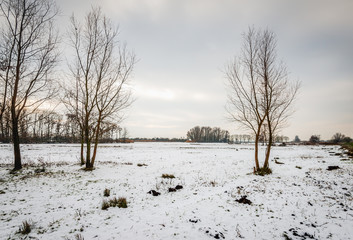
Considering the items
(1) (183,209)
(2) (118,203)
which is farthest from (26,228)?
(1) (183,209)

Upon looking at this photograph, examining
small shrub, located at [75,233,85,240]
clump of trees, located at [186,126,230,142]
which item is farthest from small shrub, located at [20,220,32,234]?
clump of trees, located at [186,126,230,142]

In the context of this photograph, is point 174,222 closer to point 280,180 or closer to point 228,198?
point 228,198

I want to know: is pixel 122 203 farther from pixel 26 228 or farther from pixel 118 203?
pixel 26 228

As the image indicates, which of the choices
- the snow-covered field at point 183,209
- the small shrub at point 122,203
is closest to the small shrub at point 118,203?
the small shrub at point 122,203

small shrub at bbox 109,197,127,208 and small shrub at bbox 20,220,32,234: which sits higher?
small shrub at bbox 20,220,32,234

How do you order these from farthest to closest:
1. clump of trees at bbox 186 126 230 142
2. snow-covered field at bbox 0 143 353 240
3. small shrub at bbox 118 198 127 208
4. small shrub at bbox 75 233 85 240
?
clump of trees at bbox 186 126 230 142
small shrub at bbox 118 198 127 208
snow-covered field at bbox 0 143 353 240
small shrub at bbox 75 233 85 240

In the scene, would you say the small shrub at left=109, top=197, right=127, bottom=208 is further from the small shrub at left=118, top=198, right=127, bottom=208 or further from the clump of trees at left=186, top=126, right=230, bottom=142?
the clump of trees at left=186, top=126, right=230, bottom=142

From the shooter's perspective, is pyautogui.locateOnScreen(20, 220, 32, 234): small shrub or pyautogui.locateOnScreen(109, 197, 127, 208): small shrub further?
pyautogui.locateOnScreen(109, 197, 127, 208): small shrub

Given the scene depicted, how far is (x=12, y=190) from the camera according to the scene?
8.14m

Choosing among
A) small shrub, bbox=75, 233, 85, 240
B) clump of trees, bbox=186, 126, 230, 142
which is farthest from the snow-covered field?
clump of trees, bbox=186, 126, 230, 142

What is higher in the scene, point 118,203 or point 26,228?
point 26,228

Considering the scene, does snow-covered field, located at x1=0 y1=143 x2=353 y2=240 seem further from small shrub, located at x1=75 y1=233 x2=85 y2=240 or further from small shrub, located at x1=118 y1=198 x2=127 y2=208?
small shrub, located at x1=118 y1=198 x2=127 y2=208

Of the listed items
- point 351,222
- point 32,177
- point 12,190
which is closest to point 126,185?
point 12,190

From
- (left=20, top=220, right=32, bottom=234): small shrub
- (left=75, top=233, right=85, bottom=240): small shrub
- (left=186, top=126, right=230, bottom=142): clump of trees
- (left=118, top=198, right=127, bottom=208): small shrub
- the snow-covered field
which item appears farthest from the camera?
(left=186, top=126, right=230, bottom=142): clump of trees
